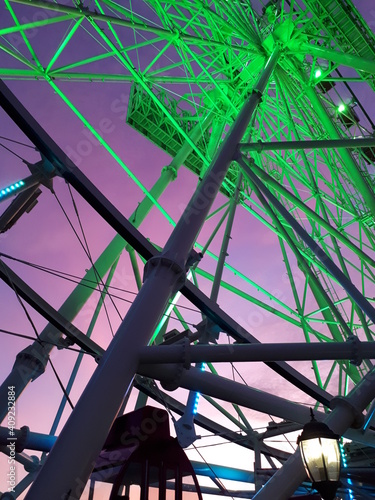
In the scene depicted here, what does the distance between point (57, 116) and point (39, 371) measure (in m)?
10.7

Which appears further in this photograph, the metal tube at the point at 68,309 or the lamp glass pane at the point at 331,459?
the metal tube at the point at 68,309

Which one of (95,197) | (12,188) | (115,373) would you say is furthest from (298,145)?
(115,373)

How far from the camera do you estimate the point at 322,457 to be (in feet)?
17.2

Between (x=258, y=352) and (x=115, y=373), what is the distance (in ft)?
6.53

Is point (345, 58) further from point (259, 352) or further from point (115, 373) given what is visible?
point (115, 373)

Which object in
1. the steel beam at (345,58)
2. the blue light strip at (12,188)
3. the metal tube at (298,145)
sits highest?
the steel beam at (345,58)

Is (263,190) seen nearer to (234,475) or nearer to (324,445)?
(324,445)

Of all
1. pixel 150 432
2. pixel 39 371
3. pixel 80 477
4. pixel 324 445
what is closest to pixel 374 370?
pixel 324 445

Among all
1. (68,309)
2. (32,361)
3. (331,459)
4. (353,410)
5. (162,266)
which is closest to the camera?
(331,459)

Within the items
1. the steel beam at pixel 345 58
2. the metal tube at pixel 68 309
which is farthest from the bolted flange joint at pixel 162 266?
the steel beam at pixel 345 58

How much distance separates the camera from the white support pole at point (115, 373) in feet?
16.0

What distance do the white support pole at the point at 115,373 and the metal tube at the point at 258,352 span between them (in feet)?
0.96

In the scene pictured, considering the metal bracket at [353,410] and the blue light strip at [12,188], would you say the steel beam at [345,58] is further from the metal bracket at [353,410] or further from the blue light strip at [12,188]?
the blue light strip at [12,188]

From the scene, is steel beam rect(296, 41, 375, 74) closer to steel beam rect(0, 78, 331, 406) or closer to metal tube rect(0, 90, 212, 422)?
metal tube rect(0, 90, 212, 422)
